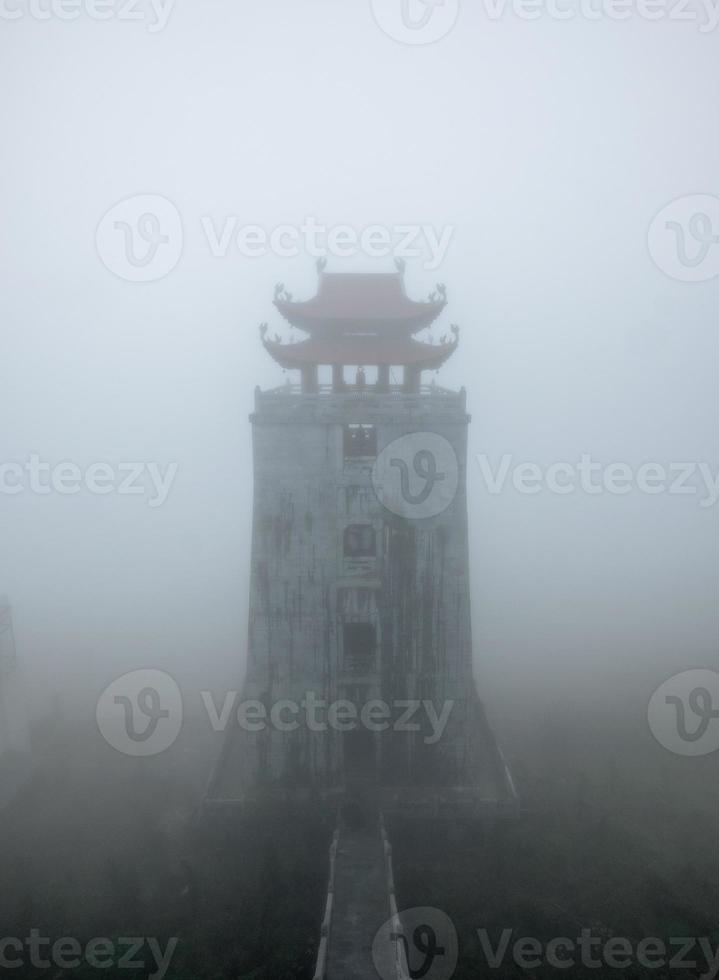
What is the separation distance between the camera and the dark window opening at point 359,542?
2064 centimetres

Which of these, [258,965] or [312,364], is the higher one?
[312,364]

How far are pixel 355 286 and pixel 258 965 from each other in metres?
20.4

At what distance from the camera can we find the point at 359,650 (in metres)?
21.0

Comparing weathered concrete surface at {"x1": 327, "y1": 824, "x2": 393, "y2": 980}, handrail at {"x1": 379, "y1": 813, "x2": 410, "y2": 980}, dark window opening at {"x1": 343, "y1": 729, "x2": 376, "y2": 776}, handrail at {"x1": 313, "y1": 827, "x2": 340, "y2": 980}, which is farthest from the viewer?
dark window opening at {"x1": 343, "y1": 729, "x2": 376, "y2": 776}

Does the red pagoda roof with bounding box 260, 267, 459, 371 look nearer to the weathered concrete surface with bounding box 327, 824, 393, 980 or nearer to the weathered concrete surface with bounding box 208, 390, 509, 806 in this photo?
the weathered concrete surface with bounding box 208, 390, 509, 806

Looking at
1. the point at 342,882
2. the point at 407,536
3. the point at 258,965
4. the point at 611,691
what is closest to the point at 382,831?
the point at 342,882

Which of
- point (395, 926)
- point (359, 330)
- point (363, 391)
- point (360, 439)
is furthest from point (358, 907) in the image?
point (359, 330)

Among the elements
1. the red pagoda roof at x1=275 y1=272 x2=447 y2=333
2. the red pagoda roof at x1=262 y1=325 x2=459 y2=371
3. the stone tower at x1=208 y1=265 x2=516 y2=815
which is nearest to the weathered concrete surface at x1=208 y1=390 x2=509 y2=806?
the stone tower at x1=208 y1=265 x2=516 y2=815

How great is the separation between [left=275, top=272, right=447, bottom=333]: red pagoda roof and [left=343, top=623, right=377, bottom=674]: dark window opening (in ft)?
34.3

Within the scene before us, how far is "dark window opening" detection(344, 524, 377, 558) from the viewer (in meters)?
20.6

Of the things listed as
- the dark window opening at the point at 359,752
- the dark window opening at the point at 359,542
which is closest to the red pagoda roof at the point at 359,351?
the dark window opening at the point at 359,542

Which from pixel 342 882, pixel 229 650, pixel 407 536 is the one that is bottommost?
pixel 342 882

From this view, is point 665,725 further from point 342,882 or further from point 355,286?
point 355,286

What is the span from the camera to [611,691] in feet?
104
